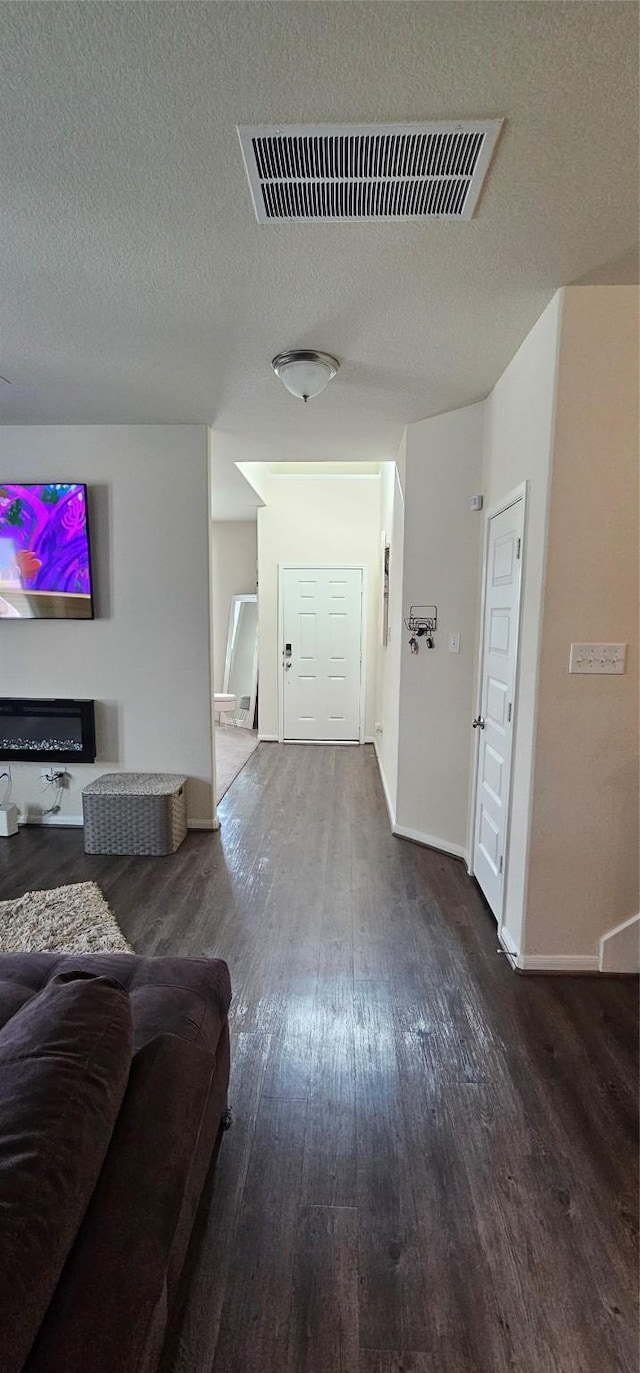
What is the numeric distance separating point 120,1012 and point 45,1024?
11 cm

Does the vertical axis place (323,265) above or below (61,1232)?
above

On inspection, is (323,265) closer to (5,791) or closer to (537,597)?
(537,597)

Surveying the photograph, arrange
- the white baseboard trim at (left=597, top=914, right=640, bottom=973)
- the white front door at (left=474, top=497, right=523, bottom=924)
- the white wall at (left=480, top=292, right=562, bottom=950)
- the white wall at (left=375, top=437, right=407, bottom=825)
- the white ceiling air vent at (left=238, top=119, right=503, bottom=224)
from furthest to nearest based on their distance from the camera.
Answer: the white wall at (left=375, top=437, right=407, bottom=825) → the white front door at (left=474, top=497, right=523, bottom=924) → the white baseboard trim at (left=597, top=914, right=640, bottom=973) → the white wall at (left=480, top=292, right=562, bottom=950) → the white ceiling air vent at (left=238, top=119, right=503, bottom=224)

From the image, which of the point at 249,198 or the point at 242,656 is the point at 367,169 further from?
the point at 242,656

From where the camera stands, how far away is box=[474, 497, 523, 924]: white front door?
2.47 metres

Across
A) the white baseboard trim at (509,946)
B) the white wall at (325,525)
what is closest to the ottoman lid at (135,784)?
the white baseboard trim at (509,946)

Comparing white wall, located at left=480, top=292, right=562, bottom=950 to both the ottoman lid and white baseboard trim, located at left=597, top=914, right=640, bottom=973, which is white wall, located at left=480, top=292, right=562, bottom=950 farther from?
the ottoman lid

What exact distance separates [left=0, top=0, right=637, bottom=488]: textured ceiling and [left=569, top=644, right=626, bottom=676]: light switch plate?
4.04 feet

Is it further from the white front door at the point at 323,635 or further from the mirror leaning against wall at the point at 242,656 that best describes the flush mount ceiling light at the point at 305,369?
the mirror leaning against wall at the point at 242,656

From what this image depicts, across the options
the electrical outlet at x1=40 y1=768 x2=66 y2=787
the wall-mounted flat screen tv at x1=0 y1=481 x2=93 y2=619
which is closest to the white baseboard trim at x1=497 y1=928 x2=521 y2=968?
the electrical outlet at x1=40 y1=768 x2=66 y2=787

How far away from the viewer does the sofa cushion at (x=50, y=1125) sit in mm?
580

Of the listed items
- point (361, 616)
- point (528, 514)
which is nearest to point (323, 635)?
point (361, 616)

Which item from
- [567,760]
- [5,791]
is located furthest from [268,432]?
[5,791]

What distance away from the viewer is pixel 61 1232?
642 mm
